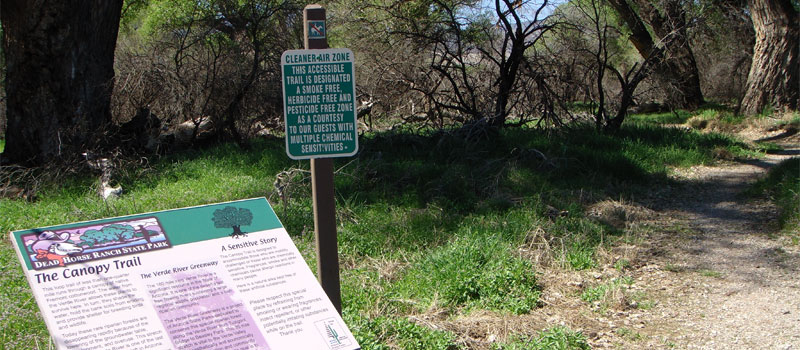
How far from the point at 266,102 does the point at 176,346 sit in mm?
7922

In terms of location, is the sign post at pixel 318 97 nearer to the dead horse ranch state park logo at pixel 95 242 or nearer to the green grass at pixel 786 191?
the dead horse ranch state park logo at pixel 95 242

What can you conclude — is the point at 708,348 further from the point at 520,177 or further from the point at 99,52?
the point at 99,52

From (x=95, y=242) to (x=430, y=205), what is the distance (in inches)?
166

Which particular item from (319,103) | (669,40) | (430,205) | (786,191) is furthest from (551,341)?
(669,40)

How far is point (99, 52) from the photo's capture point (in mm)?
9422

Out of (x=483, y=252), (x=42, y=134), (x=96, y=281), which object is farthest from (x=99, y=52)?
(x=96, y=281)

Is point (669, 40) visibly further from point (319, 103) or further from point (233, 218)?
point (233, 218)

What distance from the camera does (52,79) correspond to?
895 cm

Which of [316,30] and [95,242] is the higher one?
[316,30]

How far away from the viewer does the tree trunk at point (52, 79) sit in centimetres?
873

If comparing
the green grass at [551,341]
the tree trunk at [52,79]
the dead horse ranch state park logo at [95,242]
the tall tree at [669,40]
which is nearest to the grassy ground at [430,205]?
the green grass at [551,341]

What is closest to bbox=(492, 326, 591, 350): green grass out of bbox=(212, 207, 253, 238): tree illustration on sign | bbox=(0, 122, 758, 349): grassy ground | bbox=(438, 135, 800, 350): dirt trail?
bbox=(0, 122, 758, 349): grassy ground

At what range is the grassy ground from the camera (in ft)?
15.3

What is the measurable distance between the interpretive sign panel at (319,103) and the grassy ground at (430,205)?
1.21 m
